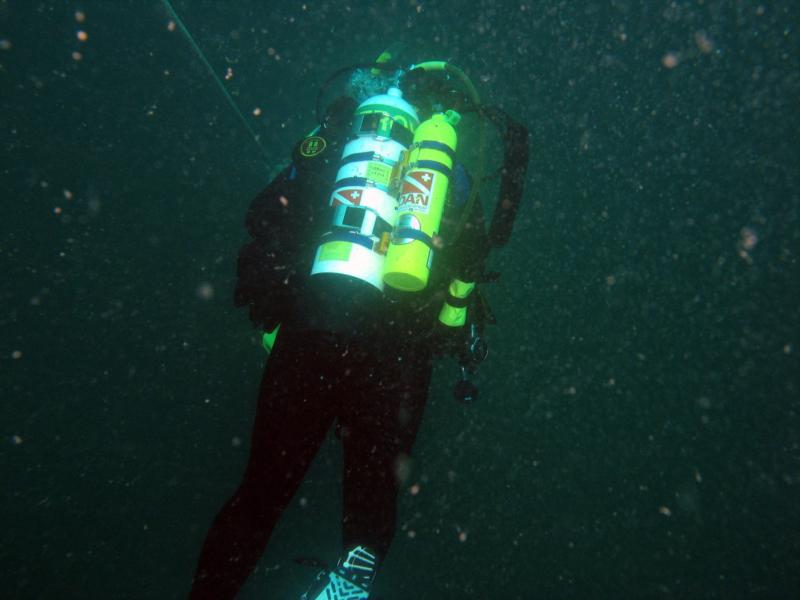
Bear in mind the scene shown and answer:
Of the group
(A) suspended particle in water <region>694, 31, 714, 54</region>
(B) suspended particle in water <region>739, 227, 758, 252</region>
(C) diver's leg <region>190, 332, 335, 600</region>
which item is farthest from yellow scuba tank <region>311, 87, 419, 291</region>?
(B) suspended particle in water <region>739, 227, 758, 252</region>

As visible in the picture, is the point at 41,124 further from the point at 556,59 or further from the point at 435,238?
the point at 556,59

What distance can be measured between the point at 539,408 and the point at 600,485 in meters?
1.40

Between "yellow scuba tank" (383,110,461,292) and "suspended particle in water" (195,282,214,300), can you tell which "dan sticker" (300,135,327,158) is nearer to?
"yellow scuba tank" (383,110,461,292)

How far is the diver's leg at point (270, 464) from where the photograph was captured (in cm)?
171

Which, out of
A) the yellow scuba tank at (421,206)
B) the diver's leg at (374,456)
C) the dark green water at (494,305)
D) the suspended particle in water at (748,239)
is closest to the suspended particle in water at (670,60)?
the dark green water at (494,305)

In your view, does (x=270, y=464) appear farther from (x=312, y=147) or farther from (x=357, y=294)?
(x=312, y=147)

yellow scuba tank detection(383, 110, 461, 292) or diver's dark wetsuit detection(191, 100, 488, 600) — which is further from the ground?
yellow scuba tank detection(383, 110, 461, 292)

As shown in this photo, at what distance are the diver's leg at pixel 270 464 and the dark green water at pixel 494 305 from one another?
2.57m

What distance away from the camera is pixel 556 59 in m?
5.79

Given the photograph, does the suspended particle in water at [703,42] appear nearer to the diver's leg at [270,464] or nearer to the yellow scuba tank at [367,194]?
the yellow scuba tank at [367,194]

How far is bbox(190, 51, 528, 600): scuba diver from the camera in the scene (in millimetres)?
1862

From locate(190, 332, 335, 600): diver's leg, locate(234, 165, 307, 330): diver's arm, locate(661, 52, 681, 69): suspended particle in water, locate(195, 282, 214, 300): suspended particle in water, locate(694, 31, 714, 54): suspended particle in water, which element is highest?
locate(694, 31, 714, 54): suspended particle in water

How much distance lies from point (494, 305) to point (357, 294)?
355cm

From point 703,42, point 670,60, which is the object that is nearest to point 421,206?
point 670,60
